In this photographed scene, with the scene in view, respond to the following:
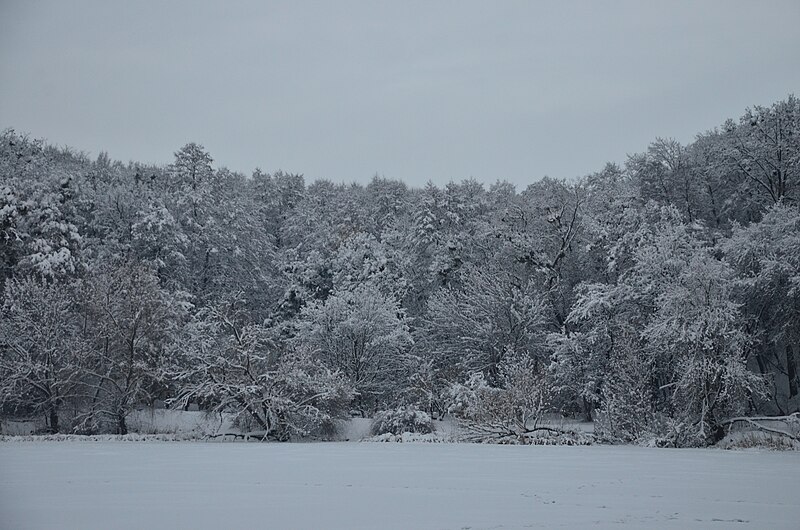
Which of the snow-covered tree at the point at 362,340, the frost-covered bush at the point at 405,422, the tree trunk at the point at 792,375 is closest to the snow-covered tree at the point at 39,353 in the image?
the snow-covered tree at the point at 362,340

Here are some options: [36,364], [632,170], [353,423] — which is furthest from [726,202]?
[36,364]

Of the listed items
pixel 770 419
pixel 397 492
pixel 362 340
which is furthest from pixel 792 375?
pixel 397 492

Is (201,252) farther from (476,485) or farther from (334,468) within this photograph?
(476,485)

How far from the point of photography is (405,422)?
85.9 ft

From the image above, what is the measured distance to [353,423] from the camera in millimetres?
27781

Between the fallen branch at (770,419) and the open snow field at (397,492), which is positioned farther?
the fallen branch at (770,419)

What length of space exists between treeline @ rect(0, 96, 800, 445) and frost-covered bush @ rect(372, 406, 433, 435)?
1.22m

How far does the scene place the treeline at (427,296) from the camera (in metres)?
23.7

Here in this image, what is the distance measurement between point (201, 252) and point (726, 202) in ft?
96.6

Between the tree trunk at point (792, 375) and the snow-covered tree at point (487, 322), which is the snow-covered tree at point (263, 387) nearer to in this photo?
the snow-covered tree at point (487, 322)

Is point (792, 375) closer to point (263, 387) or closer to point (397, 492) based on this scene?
point (263, 387)

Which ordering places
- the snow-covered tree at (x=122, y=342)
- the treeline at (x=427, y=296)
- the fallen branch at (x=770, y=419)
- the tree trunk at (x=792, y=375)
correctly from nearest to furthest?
the fallen branch at (x=770, y=419)
the treeline at (x=427, y=296)
the snow-covered tree at (x=122, y=342)
the tree trunk at (x=792, y=375)

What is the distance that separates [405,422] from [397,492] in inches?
671

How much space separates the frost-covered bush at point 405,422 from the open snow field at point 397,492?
36.5 ft
